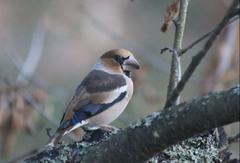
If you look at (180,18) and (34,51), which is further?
(34,51)

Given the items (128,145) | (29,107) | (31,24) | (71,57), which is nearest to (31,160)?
(128,145)

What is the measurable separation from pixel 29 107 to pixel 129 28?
7.96 metres

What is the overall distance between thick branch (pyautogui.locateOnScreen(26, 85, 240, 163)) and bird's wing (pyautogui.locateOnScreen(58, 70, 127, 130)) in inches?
57.6

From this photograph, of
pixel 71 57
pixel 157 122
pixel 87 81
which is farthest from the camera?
pixel 71 57

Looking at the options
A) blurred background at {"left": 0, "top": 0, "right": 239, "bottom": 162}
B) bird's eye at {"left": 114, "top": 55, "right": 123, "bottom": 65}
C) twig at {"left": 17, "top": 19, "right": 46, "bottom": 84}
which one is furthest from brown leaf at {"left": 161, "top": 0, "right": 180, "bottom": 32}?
blurred background at {"left": 0, "top": 0, "right": 239, "bottom": 162}

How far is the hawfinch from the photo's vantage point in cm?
383

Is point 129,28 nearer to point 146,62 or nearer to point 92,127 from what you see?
point 146,62

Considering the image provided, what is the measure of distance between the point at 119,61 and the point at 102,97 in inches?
30.5

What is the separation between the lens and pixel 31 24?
12180 mm

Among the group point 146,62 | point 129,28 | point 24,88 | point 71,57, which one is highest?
point 129,28

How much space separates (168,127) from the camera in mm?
1980

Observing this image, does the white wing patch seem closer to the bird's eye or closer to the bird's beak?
the bird's beak

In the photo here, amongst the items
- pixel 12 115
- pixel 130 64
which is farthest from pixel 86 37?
pixel 12 115

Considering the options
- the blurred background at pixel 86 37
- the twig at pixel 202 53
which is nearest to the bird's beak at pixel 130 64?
the twig at pixel 202 53
